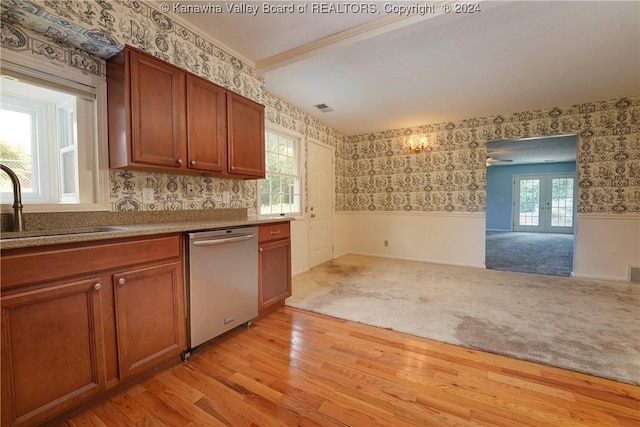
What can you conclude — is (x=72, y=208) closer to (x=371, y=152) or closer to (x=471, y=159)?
(x=371, y=152)

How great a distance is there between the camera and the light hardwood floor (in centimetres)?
137

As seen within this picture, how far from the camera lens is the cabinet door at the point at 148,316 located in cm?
150

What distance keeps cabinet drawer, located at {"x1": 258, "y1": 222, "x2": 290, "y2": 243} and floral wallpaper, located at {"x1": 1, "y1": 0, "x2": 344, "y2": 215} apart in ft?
1.90

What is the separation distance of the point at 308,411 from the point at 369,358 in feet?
A: 2.02

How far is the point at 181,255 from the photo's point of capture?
1.79 metres

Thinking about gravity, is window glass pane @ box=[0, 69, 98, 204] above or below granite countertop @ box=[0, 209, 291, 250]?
above

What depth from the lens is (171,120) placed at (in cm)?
201

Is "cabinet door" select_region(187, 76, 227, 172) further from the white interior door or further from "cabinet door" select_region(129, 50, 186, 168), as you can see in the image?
the white interior door

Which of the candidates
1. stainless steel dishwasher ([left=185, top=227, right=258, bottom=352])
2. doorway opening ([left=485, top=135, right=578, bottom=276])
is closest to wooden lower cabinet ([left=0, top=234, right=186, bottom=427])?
stainless steel dishwasher ([left=185, top=227, right=258, bottom=352])

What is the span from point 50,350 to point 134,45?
6.53 feet

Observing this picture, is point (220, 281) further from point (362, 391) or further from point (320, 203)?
point (320, 203)

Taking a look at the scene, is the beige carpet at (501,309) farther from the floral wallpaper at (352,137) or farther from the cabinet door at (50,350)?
the cabinet door at (50,350)

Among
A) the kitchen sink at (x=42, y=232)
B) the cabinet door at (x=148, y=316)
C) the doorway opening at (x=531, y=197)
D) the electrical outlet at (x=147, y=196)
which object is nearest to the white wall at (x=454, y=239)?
the doorway opening at (x=531, y=197)

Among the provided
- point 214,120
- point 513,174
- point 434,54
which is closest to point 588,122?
point 434,54
